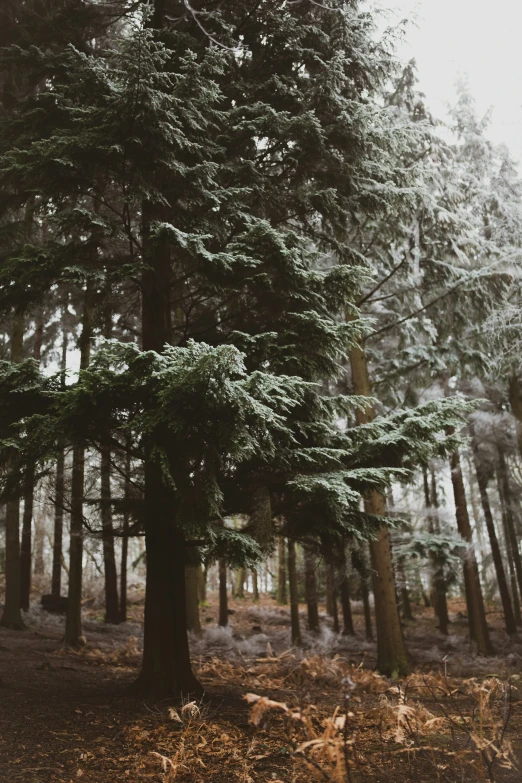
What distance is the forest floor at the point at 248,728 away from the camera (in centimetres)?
394

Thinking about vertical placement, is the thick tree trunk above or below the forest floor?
above

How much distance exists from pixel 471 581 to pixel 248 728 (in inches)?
502

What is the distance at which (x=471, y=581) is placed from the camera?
643 inches

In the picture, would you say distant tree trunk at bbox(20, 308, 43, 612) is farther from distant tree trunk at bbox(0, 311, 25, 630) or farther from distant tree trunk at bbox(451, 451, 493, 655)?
distant tree trunk at bbox(451, 451, 493, 655)

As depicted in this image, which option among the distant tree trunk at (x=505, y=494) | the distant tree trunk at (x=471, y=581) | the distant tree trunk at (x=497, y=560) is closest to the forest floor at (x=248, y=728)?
the distant tree trunk at (x=471, y=581)

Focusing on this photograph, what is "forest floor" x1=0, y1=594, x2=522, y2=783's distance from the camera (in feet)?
12.9

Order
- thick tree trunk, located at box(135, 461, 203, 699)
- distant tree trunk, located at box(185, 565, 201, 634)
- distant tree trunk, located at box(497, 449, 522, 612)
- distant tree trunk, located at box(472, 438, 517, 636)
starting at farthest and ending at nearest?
distant tree trunk, located at box(497, 449, 522, 612) → distant tree trunk, located at box(472, 438, 517, 636) → distant tree trunk, located at box(185, 565, 201, 634) → thick tree trunk, located at box(135, 461, 203, 699)

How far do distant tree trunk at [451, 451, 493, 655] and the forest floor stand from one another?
7.78 m

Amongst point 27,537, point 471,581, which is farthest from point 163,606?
point 471,581

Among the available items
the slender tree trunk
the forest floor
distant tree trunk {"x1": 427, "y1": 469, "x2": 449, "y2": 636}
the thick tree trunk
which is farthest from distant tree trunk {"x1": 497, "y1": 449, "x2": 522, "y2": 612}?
the thick tree trunk

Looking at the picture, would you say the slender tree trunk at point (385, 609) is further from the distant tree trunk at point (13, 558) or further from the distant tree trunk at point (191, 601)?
the distant tree trunk at point (13, 558)

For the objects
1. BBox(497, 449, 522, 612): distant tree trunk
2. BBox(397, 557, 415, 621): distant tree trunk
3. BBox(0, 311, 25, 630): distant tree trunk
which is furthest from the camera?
BBox(497, 449, 522, 612): distant tree trunk

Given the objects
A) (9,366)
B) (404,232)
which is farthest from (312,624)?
(9,366)

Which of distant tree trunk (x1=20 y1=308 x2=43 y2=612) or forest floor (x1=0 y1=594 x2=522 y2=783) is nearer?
forest floor (x1=0 y1=594 x2=522 y2=783)
